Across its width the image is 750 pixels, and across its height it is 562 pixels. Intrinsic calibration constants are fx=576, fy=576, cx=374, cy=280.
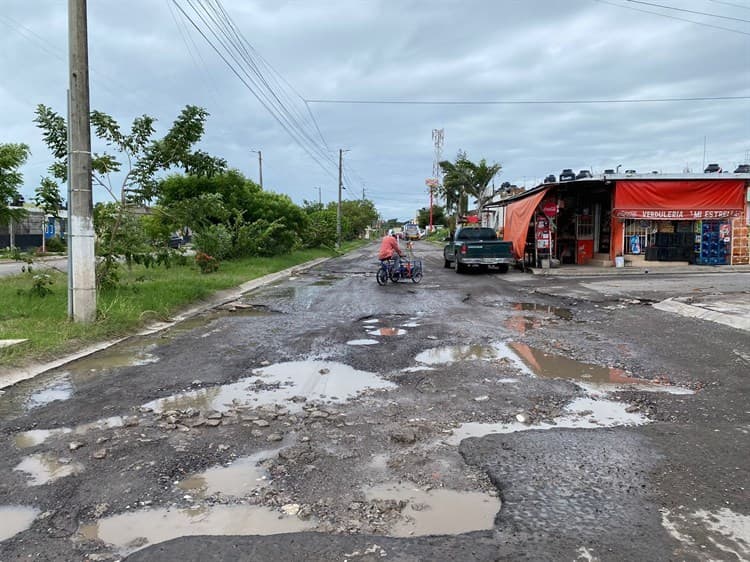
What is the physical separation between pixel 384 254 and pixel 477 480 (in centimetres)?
1459

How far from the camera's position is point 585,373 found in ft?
22.6

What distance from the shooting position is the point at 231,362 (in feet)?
24.9

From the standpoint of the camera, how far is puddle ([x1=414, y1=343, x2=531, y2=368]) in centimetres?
752

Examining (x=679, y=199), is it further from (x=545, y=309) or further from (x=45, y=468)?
(x=45, y=468)

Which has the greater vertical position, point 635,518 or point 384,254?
point 384,254

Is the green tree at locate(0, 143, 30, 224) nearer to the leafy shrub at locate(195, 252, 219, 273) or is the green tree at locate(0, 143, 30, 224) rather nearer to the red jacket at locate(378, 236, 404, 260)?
the leafy shrub at locate(195, 252, 219, 273)

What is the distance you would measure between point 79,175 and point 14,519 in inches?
279

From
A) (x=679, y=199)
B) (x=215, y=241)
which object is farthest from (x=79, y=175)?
(x=679, y=199)

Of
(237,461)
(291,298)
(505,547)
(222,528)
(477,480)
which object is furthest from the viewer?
(291,298)

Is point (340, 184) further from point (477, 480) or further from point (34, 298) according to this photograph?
point (477, 480)

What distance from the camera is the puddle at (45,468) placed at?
13.2 feet

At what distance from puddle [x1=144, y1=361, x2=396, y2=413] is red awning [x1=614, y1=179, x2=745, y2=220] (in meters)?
20.2

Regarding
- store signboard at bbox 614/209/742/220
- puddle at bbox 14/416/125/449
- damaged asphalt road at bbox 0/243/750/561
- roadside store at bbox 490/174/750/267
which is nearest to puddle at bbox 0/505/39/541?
damaged asphalt road at bbox 0/243/750/561

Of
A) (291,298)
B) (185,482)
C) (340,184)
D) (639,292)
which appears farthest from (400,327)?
(340,184)
